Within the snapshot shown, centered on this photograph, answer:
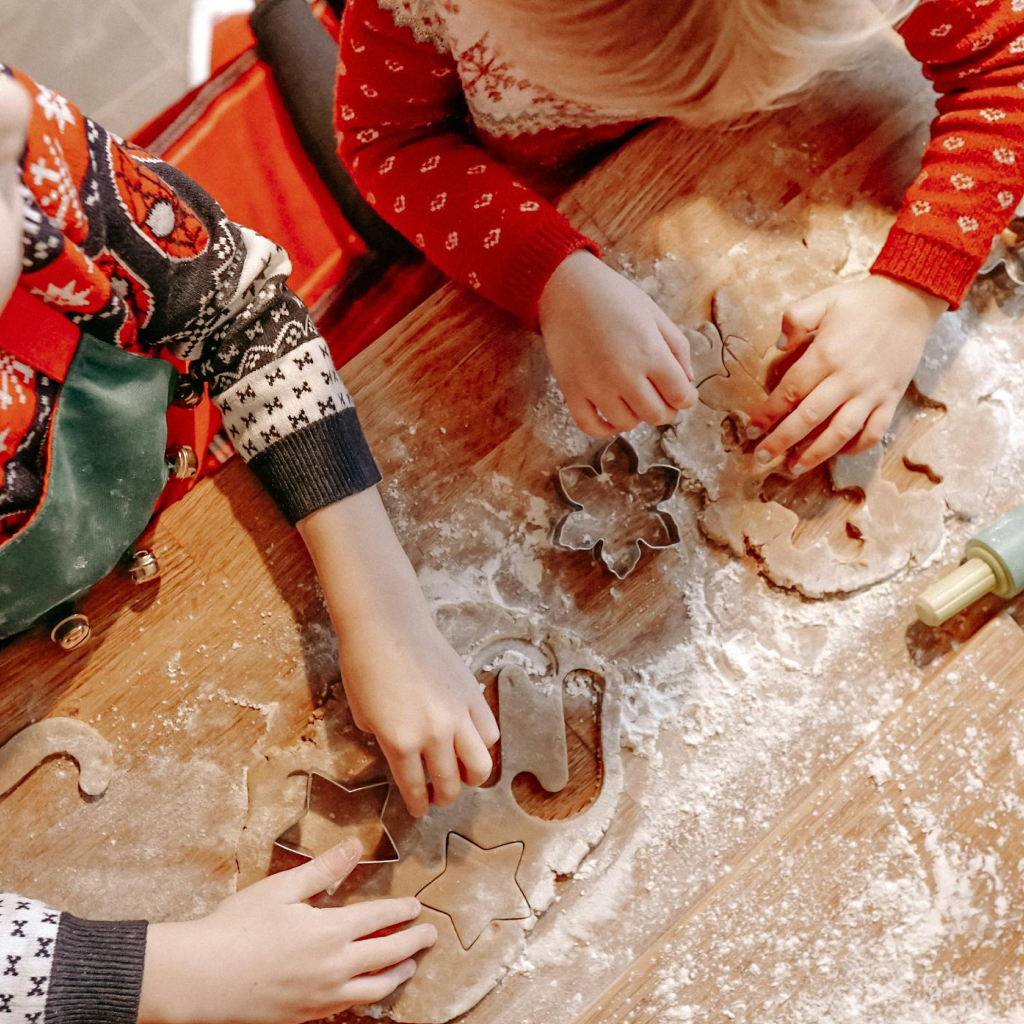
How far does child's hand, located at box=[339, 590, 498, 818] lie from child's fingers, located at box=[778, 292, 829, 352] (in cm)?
38

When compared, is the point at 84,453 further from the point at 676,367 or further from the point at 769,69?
the point at 769,69

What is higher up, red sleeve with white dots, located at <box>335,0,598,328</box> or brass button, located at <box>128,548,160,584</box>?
red sleeve with white dots, located at <box>335,0,598,328</box>

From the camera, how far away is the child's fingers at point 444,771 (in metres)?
0.62

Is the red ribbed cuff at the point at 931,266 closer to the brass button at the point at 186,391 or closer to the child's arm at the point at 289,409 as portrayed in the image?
the child's arm at the point at 289,409

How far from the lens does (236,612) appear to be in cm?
68

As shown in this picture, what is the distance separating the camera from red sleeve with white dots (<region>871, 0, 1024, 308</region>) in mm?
668

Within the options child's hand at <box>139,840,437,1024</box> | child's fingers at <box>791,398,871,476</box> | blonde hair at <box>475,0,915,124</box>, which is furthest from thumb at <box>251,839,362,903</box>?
blonde hair at <box>475,0,915,124</box>

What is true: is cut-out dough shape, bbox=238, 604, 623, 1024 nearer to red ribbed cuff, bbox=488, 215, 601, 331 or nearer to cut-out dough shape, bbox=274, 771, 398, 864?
cut-out dough shape, bbox=274, 771, 398, 864

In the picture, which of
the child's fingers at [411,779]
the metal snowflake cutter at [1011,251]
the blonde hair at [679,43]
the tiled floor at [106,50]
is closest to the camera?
the blonde hair at [679,43]

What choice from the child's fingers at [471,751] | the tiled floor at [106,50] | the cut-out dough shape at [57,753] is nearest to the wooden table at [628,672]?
the cut-out dough shape at [57,753]

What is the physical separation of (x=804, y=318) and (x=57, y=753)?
681mm

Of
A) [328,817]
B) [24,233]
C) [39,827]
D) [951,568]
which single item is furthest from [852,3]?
[39,827]

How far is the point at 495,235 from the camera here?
2.25ft

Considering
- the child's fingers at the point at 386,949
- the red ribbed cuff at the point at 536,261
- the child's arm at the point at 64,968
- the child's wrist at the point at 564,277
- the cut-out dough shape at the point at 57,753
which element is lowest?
the child's fingers at the point at 386,949
